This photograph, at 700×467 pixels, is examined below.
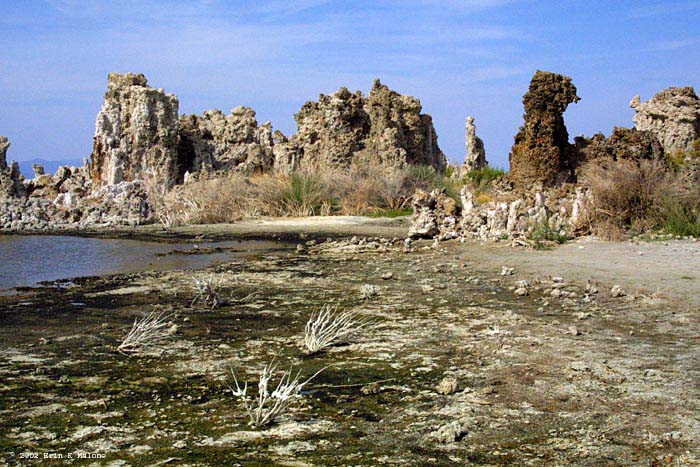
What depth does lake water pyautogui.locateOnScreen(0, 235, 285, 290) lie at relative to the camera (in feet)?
30.5

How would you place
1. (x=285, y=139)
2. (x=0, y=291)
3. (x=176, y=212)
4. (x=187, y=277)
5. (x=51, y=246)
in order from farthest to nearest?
(x=285, y=139)
(x=176, y=212)
(x=51, y=246)
(x=187, y=277)
(x=0, y=291)

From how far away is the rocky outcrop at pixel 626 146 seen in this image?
12.7 metres

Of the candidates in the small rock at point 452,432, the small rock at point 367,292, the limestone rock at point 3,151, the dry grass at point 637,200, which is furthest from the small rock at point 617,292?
the limestone rock at point 3,151

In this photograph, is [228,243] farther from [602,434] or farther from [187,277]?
[602,434]

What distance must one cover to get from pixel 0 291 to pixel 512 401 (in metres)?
6.00

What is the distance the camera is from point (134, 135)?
23.6m

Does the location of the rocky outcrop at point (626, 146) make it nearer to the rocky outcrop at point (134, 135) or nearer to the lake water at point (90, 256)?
the lake water at point (90, 256)

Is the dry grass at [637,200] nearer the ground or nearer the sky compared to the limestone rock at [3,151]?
nearer the ground

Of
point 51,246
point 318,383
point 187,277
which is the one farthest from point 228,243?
point 318,383

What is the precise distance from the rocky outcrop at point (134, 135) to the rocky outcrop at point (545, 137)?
42.1 feet

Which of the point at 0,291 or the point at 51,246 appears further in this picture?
the point at 51,246

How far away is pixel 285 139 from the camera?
25828 mm

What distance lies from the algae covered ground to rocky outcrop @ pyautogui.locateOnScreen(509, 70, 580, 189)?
731cm

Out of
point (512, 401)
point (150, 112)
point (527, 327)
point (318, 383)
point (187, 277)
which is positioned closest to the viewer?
point (512, 401)
